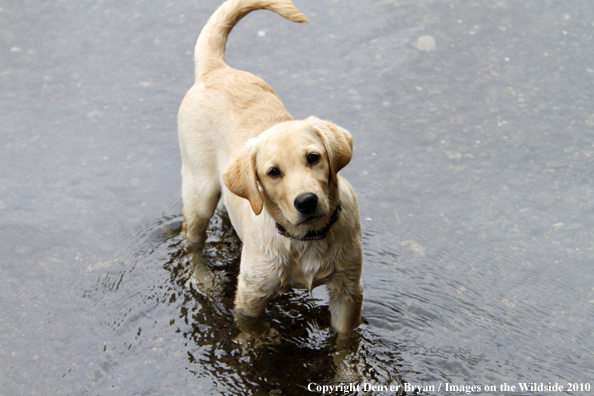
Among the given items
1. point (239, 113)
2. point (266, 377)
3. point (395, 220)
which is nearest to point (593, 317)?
point (395, 220)

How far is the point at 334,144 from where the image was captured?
3844 mm

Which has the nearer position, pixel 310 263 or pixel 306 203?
pixel 306 203

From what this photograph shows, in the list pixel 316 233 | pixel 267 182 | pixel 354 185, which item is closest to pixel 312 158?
pixel 267 182

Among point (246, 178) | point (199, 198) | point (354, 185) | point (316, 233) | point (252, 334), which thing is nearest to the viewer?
point (246, 178)

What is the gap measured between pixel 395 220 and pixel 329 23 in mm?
3222

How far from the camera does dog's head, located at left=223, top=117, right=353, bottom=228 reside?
362 centimetres

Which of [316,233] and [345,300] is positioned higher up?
[316,233]

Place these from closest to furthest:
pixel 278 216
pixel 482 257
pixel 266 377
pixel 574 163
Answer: pixel 278 216 → pixel 266 377 → pixel 482 257 → pixel 574 163

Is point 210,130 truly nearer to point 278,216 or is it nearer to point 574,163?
point 278,216

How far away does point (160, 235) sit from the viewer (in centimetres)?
565

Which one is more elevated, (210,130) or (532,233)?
(210,130)

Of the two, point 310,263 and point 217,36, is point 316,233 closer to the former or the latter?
point 310,263

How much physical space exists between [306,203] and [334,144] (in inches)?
18.2

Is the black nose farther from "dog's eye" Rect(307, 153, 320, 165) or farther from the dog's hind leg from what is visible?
the dog's hind leg
